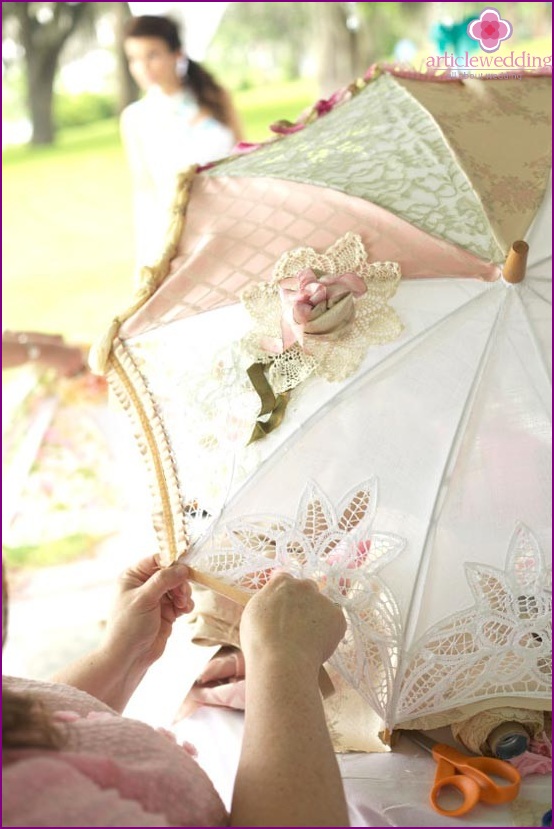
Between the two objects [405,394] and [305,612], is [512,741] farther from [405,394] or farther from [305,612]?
[405,394]

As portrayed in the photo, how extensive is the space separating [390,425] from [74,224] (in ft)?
15.7

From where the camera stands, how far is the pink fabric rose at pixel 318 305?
1284 millimetres

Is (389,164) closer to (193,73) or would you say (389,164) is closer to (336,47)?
(193,73)

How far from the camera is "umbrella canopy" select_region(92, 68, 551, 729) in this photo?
126 cm

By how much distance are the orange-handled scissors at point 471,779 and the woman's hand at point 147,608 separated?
0.40m

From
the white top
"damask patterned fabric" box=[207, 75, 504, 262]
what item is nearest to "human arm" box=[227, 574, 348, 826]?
"damask patterned fabric" box=[207, 75, 504, 262]

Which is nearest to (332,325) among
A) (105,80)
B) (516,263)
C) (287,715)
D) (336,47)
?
(516,263)

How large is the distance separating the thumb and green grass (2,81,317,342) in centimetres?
377

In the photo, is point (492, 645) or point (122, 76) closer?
point (492, 645)

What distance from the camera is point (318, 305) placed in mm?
1287

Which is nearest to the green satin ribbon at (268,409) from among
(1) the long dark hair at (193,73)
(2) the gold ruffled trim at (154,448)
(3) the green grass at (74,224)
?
(2) the gold ruffled trim at (154,448)

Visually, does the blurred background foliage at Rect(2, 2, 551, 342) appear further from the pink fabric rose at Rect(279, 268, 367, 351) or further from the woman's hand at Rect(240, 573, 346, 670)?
the woman's hand at Rect(240, 573, 346, 670)

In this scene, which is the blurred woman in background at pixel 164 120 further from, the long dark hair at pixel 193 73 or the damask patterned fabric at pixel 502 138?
the damask patterned fabric at pixel 502 138

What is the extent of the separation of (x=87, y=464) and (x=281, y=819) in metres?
2.26
